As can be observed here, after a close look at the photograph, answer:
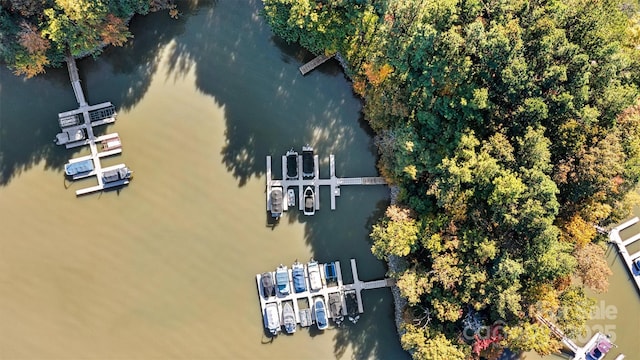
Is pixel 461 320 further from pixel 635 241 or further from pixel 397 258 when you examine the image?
pixel 635 241

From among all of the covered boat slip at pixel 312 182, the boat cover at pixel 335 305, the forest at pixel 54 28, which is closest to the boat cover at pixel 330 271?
the boat cover at pixel 335 305

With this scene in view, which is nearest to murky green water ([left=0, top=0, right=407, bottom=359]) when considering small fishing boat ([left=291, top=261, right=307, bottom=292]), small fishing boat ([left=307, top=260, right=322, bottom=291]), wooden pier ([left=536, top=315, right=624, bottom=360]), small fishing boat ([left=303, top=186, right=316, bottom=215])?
small fishing boat ([left=303, top=186, right=316, bottom=215])

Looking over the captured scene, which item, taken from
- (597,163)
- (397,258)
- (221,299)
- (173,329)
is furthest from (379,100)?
(173,329)

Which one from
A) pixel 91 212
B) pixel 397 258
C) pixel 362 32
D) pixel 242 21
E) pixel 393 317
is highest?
pixel 242 21

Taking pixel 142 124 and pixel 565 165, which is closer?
pixel 565 165

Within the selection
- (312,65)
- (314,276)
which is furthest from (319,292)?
(312,65)

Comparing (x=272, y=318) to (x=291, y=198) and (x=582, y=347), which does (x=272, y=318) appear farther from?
(x=582, y=347)

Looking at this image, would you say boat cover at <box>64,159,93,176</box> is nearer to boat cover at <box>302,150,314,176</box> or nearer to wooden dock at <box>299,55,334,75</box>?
boat cover at <box>302,150,314,176</box>

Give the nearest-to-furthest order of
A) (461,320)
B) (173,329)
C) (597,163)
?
(597,163)
(461,320)
(173,329)
